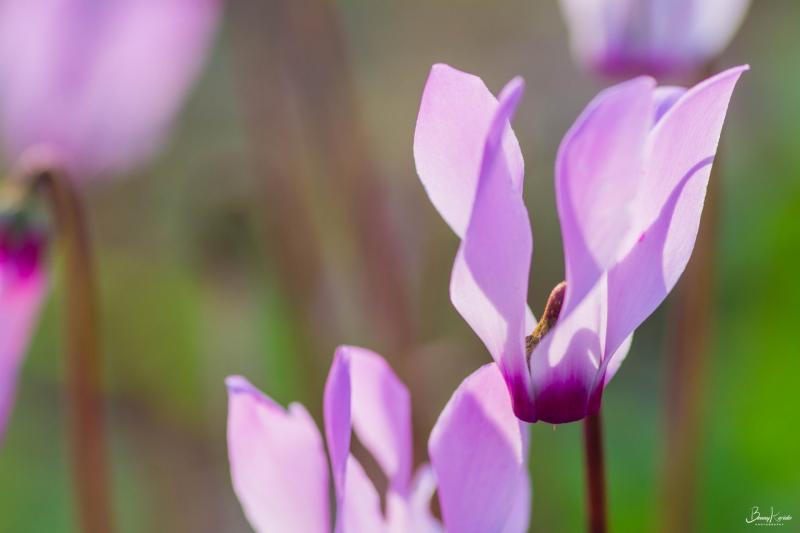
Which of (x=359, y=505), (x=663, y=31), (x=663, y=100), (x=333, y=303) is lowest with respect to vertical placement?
(x=359, y=505)

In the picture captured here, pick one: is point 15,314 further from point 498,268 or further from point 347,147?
point 347,147

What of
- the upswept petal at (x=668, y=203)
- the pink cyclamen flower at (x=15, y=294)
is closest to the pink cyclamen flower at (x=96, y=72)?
the pink cyclamen flower at (x=15, y=294)

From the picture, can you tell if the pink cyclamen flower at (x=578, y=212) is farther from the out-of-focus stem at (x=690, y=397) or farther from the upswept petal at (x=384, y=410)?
the out-of-focus stem at (x=690, y=397)

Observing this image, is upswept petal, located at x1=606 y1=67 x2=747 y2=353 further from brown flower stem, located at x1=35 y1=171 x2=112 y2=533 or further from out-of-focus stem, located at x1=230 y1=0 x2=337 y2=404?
out-of-focus stem, located at x1=230 y1=0 x2=337 y2=404

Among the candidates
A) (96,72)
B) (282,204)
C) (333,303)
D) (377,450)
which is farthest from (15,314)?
(333,303)

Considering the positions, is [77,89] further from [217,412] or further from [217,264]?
[217,412]

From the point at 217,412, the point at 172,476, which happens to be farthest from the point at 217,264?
the point at 172,476

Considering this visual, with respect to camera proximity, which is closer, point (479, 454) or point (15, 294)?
point (479, 454)
